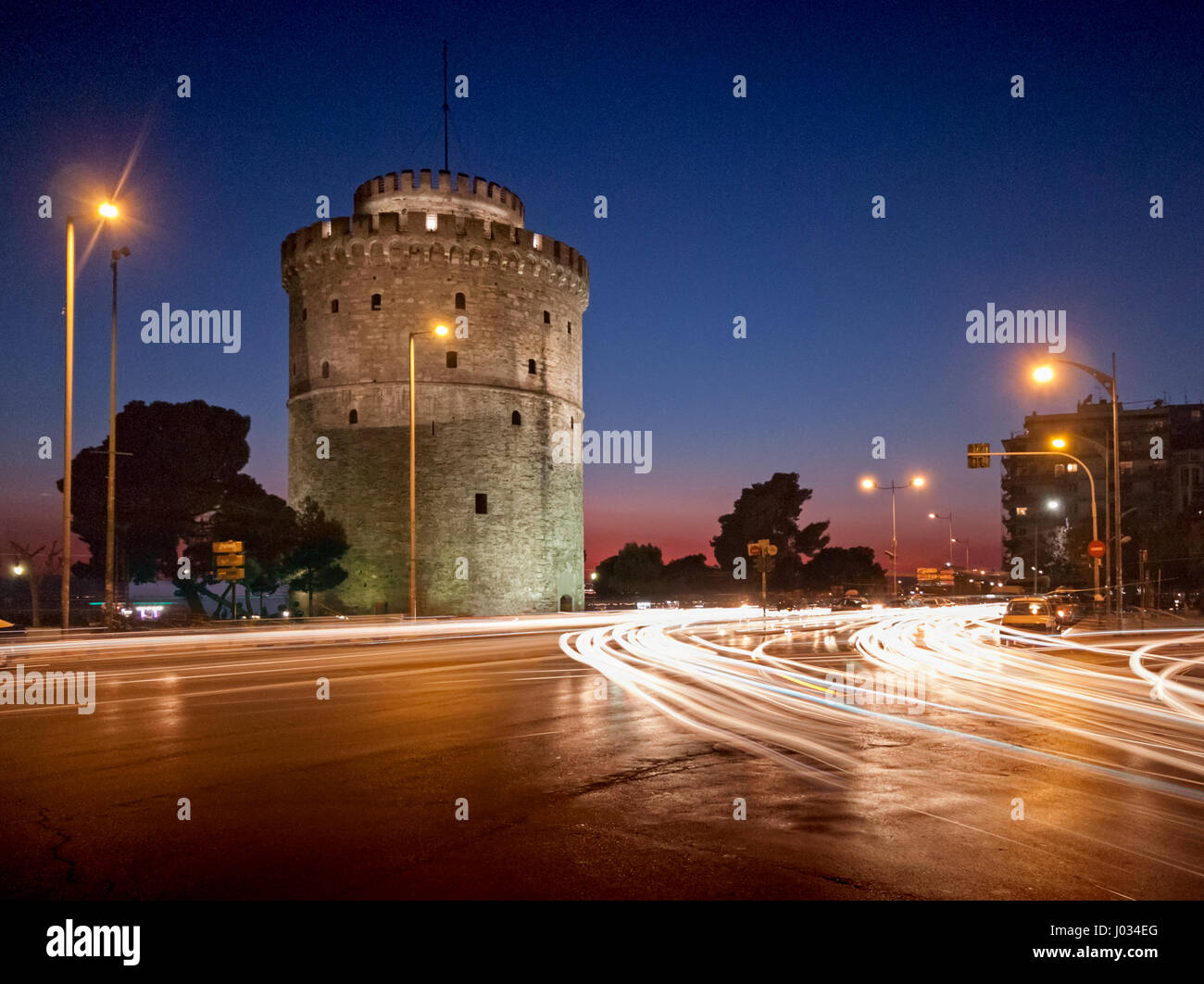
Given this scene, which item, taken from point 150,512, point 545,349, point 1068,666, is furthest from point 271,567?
point 1068,666

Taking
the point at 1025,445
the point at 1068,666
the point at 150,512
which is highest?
the point at 1025,445

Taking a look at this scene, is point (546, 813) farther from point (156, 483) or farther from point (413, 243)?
point (156, 483)

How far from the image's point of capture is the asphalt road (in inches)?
172

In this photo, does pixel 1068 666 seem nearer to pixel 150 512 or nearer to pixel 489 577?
pixel 489 577

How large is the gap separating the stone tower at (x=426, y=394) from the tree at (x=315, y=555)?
101cm

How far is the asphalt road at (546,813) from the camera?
436 cm

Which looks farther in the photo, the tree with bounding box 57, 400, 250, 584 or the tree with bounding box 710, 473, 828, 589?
the tree with bounding box 710, 473, 828, 589

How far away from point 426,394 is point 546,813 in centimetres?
3903

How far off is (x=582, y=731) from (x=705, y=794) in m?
2.80

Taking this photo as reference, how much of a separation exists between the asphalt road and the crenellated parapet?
35.5m

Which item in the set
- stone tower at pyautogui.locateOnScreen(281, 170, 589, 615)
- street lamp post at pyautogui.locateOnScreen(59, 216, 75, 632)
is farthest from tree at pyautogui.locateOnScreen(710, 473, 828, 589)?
street lamp post at pyautogui.locateOnScreen(59, 216, 75, 632)

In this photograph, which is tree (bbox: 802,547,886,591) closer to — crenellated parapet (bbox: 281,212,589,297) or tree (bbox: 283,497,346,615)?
crenellated parapet (bbox: 281,212,589,297)

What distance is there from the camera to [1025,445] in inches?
4345
